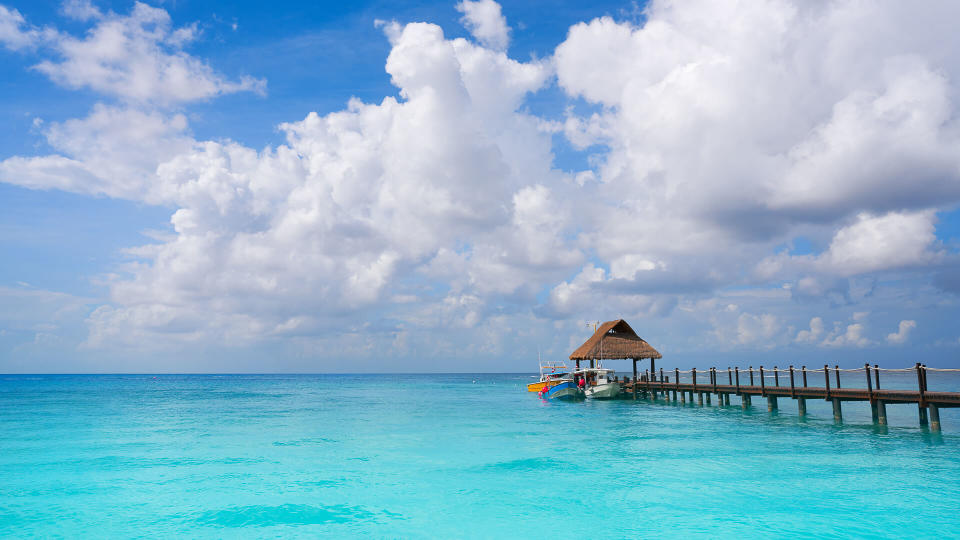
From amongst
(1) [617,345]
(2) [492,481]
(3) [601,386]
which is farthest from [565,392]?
(2) [492,481]

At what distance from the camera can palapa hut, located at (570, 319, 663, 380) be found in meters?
45.4

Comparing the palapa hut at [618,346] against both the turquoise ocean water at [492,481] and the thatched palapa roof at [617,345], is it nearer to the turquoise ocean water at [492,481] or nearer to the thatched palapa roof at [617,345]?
the thatched palapa roof at [617,345]

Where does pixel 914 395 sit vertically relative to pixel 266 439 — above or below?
above

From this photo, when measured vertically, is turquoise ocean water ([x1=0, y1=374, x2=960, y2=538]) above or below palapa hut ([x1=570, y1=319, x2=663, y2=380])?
below

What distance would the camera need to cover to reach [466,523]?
13.3 metres

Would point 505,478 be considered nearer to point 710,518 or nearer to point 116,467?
point 710,518

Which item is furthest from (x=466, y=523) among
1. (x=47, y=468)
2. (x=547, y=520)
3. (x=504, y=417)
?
(x=504, y=417)

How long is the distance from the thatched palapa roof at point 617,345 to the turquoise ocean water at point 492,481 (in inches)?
589

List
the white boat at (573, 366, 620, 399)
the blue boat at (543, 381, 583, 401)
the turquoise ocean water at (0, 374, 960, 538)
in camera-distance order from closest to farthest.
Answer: the turquoise ocean water at (0, 374, 960, 538) → the white boat at (573, 366, 620, 399) → the blue boat at (543, 381, 583, 401)

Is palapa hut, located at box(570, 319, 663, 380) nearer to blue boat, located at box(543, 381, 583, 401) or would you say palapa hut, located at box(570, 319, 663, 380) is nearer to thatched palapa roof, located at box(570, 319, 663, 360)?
thatched palapa roof, located at box(570, 319, 663, 360)

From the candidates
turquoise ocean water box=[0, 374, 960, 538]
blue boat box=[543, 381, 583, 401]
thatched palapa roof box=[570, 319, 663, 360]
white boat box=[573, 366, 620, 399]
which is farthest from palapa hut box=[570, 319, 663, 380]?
turquoise ocean water box=[0, 374, 960, 538]

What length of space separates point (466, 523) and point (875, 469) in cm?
1283

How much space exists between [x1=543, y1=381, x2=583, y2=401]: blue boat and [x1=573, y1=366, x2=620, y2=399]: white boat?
2.10 ft

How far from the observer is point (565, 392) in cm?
4675
